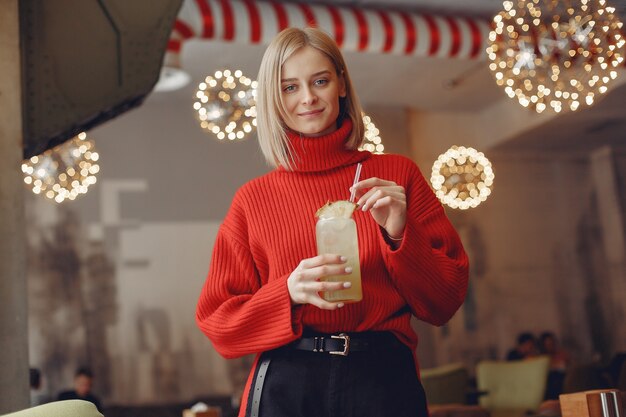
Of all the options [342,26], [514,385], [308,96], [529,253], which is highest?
[342,26]

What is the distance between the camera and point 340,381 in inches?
58.9

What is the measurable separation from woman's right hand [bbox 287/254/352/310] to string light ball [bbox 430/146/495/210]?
7373 mm

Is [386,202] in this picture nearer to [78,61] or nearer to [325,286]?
[325,286]

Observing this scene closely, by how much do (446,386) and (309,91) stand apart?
5.75 m

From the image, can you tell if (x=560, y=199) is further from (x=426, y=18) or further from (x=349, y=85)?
(x=349, y=85)

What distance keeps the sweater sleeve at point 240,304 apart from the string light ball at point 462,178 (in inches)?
284

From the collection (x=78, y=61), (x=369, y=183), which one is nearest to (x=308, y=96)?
(x=369, y=183)

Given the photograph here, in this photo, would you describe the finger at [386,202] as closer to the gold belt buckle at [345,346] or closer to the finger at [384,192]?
the finger at [384,192]

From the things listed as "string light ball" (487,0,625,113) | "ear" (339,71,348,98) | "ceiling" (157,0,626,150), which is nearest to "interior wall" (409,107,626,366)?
"ceiling" (157,0,626,150)

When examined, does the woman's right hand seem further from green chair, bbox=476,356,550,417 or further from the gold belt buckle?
green chair, bbox=476,356,550,417

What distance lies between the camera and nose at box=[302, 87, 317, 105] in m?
1.69

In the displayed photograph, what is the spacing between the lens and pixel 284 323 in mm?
1545

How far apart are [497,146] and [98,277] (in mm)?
6197

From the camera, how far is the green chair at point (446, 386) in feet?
22.8
